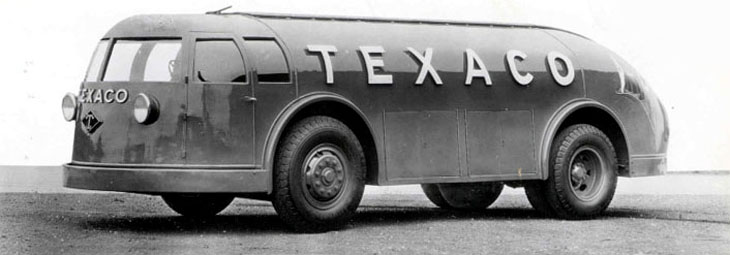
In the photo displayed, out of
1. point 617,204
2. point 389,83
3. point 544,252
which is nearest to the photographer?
point 544,252

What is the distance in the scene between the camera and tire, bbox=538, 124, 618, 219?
14.5 m

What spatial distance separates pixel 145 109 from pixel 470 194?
194 inches

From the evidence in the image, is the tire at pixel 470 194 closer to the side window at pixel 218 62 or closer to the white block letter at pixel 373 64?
the white block letter at pixel 373 64

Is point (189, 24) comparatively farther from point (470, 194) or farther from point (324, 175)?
point (470, 194)

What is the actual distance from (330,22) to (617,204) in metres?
5.22

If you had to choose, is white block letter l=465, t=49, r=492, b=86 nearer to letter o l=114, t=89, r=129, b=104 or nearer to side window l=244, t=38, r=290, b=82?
side window l=244, t=38, r=290, b=82

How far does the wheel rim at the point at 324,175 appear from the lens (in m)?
12.6

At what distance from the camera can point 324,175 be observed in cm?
1270

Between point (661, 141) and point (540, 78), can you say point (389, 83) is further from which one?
point (661, 141)

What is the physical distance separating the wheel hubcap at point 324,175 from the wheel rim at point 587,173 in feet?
9.72

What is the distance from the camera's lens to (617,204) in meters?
17.0

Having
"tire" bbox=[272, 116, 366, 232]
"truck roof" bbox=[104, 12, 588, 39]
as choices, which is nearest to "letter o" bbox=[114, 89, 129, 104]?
"truck roof" bbox=[104, 12, 588, 39]

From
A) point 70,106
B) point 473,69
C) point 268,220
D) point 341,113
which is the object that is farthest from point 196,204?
point 473,69

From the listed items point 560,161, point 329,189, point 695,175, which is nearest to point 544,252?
point 329,189
